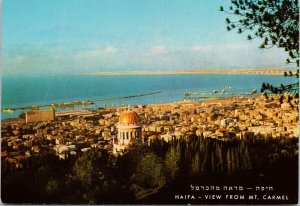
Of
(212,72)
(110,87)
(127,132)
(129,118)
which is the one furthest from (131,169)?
(212,72)

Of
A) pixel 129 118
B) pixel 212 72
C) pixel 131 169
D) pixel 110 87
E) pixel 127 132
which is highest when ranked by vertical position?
pixel 212 72

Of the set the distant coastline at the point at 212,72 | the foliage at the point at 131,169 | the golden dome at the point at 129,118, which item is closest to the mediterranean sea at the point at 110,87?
the distant coastline at the point at 212,72

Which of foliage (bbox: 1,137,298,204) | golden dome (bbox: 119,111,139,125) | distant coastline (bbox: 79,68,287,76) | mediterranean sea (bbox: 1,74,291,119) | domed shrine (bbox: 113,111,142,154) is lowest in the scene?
foliage (bbox: 1,137,298,204)

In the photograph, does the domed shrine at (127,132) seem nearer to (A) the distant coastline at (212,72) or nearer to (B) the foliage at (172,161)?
(B) the foliage at (172,161)

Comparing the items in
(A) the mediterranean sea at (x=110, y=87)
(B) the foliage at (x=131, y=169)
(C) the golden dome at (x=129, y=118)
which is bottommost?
(B) the foliage at (x=131, y=169)

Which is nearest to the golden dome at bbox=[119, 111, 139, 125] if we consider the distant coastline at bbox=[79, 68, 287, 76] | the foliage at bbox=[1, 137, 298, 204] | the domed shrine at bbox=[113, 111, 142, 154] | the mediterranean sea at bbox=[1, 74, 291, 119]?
the domed shrine at bbox=[113, 111, 142, 154]

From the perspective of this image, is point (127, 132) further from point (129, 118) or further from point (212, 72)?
point (212, 72)

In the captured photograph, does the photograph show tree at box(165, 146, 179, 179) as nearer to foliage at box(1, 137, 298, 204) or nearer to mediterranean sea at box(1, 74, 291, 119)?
foliage at box(1, 137, 298, 204)
